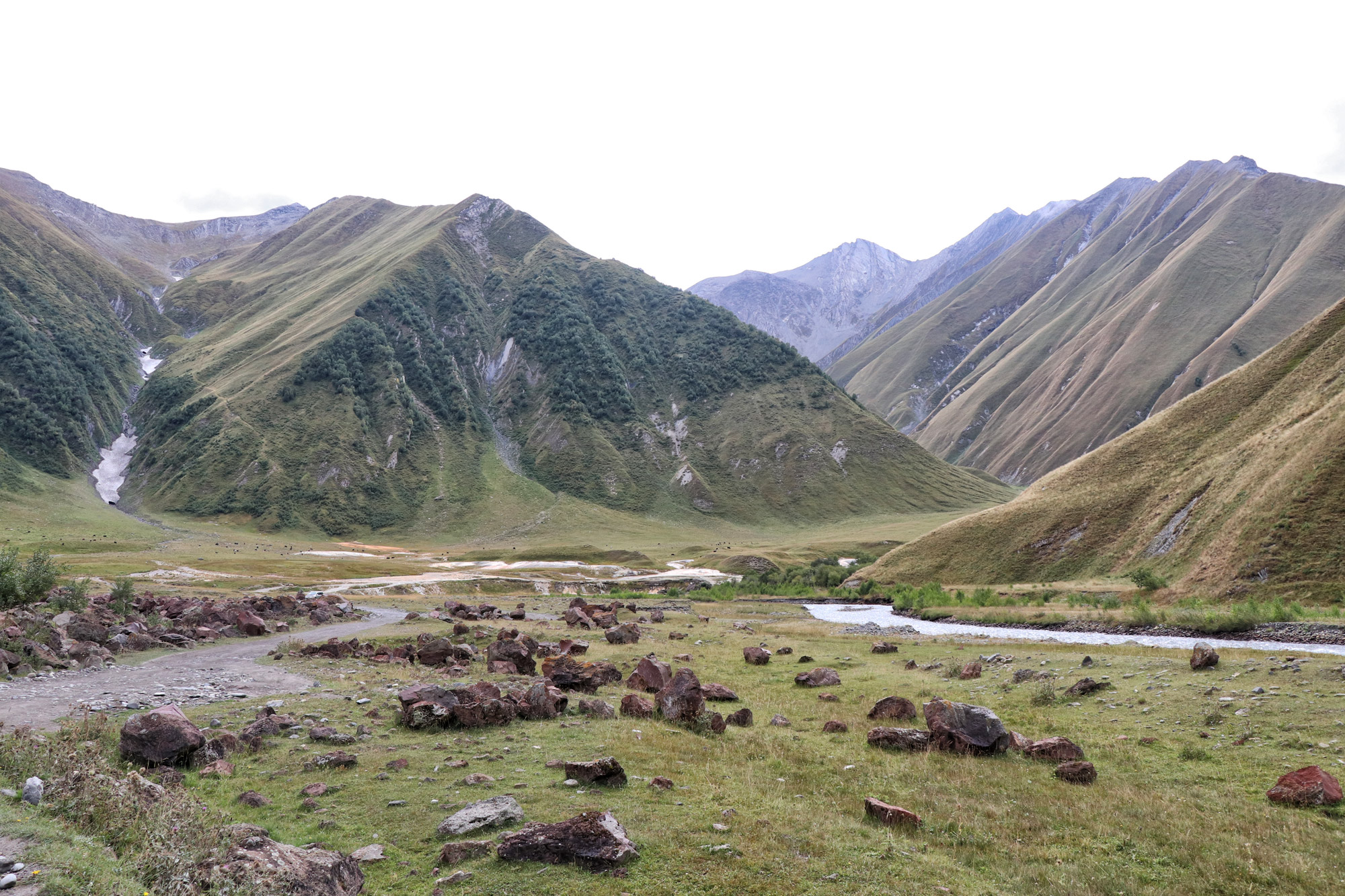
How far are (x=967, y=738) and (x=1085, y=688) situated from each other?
10.1m

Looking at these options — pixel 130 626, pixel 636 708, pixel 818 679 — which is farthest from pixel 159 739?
pixel 130 626

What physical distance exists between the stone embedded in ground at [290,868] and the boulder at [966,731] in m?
14.7

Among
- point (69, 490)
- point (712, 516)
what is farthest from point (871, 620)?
point (69, 490)

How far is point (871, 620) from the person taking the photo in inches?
2470

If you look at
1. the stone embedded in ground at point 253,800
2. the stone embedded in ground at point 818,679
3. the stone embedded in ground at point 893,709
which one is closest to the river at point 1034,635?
the stone embedded in ground at point 893,709

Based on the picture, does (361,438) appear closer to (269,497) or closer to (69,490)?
(269,497)

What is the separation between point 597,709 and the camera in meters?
21.5

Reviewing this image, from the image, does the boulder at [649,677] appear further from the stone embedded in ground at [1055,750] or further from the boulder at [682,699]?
the stone embedded in ground at [1055,750]

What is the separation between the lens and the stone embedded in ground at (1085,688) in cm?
2427

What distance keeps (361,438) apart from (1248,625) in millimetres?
186766

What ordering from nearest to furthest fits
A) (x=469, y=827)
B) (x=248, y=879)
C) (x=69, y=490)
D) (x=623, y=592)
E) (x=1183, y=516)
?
(x=248, y=879), (x=469, y=827), (x=1183, y=516), (x=623, y=592), (x=69, y=490)

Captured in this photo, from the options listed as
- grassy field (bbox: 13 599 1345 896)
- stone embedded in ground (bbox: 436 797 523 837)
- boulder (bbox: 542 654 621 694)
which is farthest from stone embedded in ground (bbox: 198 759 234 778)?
boulder (bbox: 542 654 621 694)

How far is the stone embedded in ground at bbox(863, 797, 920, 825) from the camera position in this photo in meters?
12.8

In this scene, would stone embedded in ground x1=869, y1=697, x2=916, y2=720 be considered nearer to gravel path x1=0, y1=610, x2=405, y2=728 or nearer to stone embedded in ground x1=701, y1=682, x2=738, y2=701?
stone embedded in ground x1=701, y1=682, x2=738, y2=701
